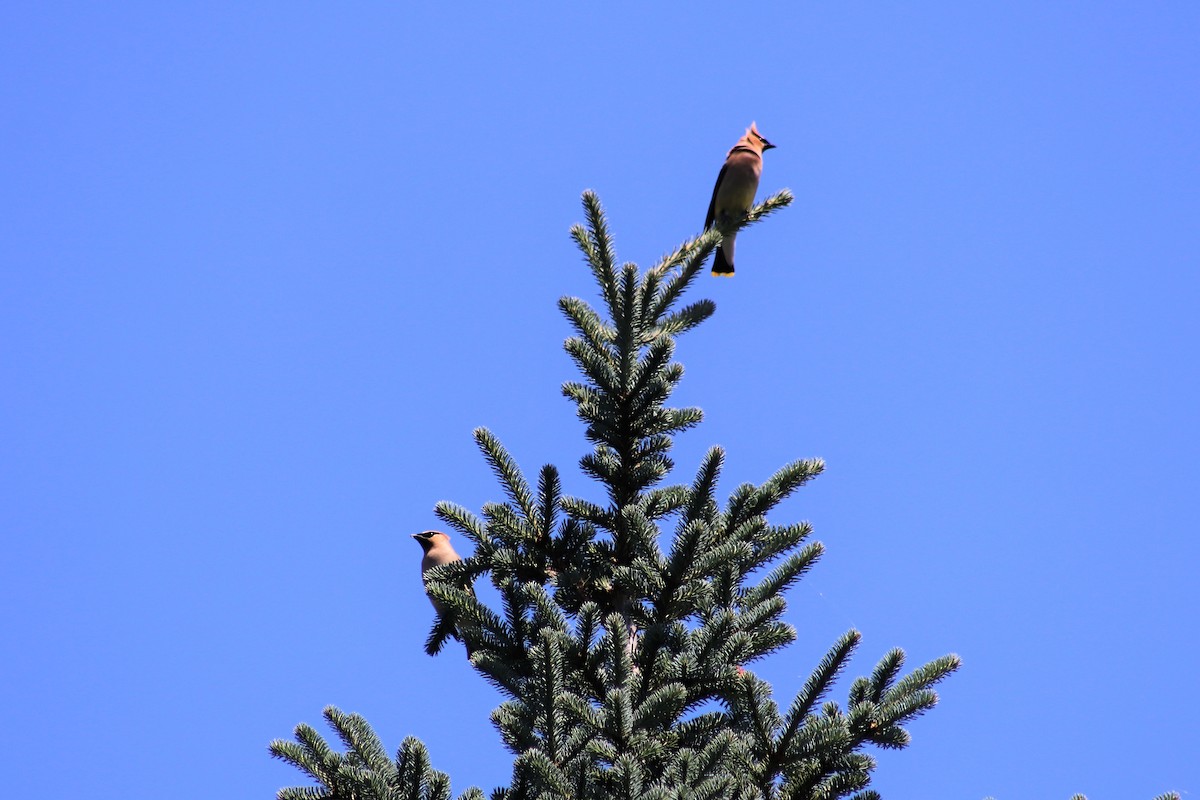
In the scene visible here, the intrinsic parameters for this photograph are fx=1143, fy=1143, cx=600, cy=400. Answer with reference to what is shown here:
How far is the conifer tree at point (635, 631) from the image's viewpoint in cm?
311

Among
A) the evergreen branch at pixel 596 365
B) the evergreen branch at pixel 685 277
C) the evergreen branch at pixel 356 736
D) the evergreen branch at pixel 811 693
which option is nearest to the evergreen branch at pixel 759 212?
the evergreen branch at pixel 685 277

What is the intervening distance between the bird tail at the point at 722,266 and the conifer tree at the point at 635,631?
2.50 meters

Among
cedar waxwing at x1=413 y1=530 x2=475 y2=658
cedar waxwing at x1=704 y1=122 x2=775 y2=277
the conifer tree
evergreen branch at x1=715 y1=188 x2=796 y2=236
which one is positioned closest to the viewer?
the conifer tree

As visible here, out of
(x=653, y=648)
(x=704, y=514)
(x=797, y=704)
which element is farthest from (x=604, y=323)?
(x=797, y=704)

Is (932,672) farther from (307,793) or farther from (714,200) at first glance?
(714,200)

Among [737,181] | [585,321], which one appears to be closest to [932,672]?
[585,321]

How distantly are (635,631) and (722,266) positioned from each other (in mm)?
3327

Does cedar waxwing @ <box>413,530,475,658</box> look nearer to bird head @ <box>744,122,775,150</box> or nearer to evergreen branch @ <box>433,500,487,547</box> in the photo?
evergreen branch @ <box>433,500,487,547</box>

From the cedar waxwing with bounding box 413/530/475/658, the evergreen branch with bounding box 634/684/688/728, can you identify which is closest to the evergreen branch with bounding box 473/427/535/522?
the evergreen branch with bounding box 634/684/688/728

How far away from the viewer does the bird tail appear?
21.6ft

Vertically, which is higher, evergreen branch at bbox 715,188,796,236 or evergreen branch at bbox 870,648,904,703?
evergreen branch at bbox 715,188,796,236

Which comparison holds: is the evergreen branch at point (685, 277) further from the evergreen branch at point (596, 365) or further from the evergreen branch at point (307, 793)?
the evergreen branch at point (307, 793)

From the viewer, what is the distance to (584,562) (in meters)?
3.73

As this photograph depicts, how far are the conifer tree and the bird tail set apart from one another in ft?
8.21
